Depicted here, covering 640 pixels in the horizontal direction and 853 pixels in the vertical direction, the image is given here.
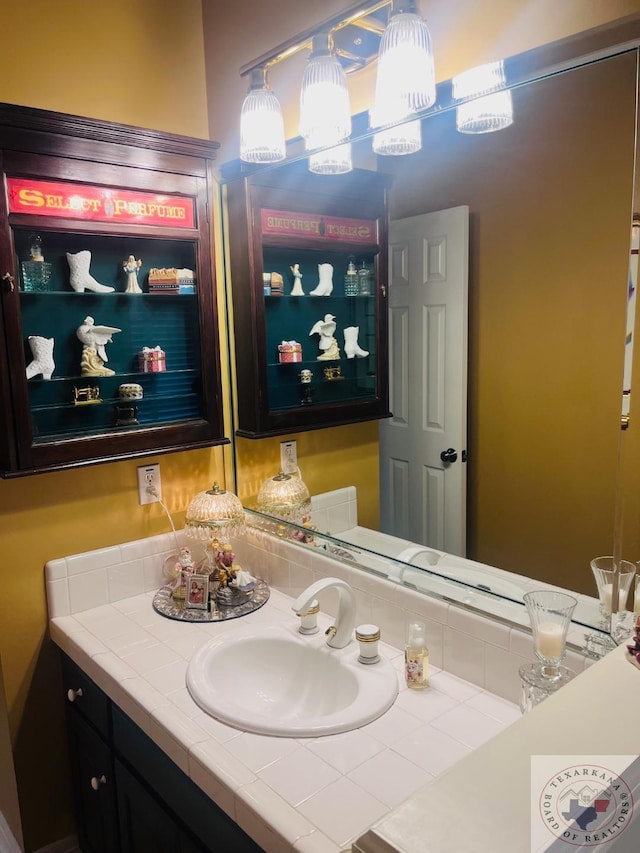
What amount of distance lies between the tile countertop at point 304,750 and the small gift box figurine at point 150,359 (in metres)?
0.76

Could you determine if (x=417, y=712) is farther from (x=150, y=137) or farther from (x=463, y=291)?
(x=150, y=137)

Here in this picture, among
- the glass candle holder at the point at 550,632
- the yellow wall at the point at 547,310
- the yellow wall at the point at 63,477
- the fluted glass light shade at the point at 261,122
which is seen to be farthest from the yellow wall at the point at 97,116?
the glass candle holder at the point at 550,632

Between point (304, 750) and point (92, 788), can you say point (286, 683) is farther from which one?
point (92, 788)

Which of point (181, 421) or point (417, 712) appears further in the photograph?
point (181, 421)

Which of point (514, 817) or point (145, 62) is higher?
point (145, 62)

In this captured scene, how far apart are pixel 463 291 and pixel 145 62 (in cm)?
116

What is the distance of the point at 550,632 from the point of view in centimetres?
113

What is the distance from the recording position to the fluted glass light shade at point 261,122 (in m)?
A: 1.67

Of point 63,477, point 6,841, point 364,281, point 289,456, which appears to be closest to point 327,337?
point 364,281

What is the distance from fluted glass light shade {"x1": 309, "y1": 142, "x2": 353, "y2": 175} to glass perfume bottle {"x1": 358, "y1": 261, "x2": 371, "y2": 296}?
0.25m

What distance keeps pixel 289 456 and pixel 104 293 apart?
72 centimetres

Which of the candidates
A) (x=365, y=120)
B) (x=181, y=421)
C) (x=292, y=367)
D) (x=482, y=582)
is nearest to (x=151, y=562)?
(x=181, y=421)

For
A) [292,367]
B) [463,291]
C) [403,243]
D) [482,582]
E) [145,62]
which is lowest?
[482,582]

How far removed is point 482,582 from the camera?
140 centimetres
